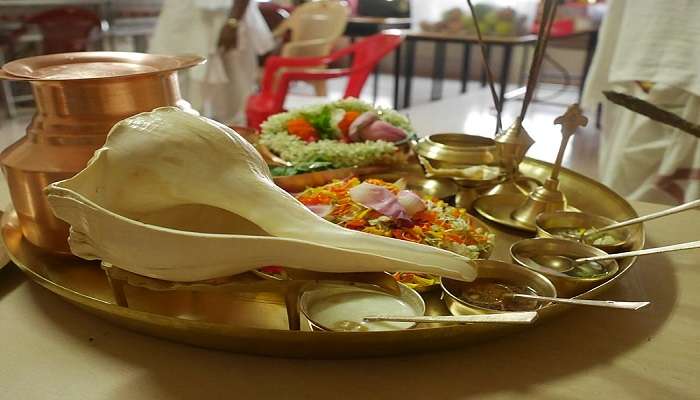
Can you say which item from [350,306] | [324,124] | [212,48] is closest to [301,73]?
[212,48]

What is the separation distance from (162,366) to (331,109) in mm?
916

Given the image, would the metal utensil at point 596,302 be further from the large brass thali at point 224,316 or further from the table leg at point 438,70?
the table leg at point 438,70

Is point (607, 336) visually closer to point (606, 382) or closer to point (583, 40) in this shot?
point (606, 382)

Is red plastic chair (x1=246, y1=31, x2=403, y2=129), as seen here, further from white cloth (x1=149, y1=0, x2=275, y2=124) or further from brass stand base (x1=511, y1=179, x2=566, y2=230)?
brass stand base (x1=511, y1=179, x2=566, y2=230)

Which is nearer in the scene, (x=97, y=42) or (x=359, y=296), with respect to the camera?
(x=359, y=296)

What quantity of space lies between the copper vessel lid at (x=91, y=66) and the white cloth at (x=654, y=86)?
125 cm

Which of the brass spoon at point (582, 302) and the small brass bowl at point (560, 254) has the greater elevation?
the brass spoon at point (582, 302)

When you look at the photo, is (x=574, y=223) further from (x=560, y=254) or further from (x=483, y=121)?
(x=483, y=121)

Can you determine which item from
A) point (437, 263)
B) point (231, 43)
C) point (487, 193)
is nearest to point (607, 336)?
point (437, 263)

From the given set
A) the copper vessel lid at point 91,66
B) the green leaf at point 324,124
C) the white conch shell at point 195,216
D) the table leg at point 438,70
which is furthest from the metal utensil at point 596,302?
the table leg at point 438,70

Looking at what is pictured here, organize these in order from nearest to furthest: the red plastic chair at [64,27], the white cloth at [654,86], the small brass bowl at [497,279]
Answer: the small brass bowl at [497,279] → the white cloth at [654,86] → the red plastic chair at [64,27]

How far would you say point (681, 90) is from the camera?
1479 millimetres

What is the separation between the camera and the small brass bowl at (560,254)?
2.07ft

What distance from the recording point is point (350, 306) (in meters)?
0.56
